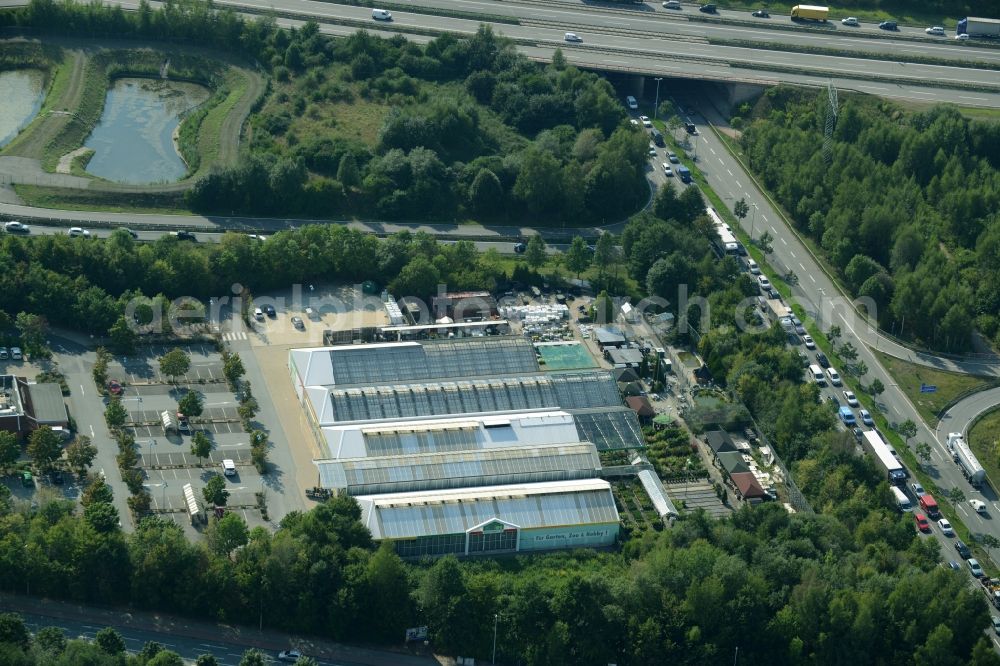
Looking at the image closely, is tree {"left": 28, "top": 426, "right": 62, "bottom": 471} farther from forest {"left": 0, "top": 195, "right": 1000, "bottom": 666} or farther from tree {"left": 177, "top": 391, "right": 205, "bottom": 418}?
tree {"left": 177, "top": 391, "right": 205, "bottom": 418}

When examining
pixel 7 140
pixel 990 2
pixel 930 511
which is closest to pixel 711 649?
pixel 930 511

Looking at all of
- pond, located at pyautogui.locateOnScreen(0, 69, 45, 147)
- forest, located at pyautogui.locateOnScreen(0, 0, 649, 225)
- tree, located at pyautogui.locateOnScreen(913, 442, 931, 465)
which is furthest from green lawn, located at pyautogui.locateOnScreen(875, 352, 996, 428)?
pond, located at pyautogui.locateOnScreen(0, 69, 45, 147)

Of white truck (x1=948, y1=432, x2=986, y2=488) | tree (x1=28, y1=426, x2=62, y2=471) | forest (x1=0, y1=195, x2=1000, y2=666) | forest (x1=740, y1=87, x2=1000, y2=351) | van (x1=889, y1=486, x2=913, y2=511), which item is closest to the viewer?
forest (x1=0, y1=195, x2=1000, y2=666)

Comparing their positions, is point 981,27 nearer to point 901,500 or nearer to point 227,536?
point 901,500

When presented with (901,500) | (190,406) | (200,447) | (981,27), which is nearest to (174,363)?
(190,406)

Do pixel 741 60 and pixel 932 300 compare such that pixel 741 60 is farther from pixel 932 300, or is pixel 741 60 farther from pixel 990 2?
pixel 932 300

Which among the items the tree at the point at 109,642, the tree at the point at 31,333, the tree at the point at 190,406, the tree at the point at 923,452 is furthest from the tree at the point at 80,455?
the tree at the point at 923,452
